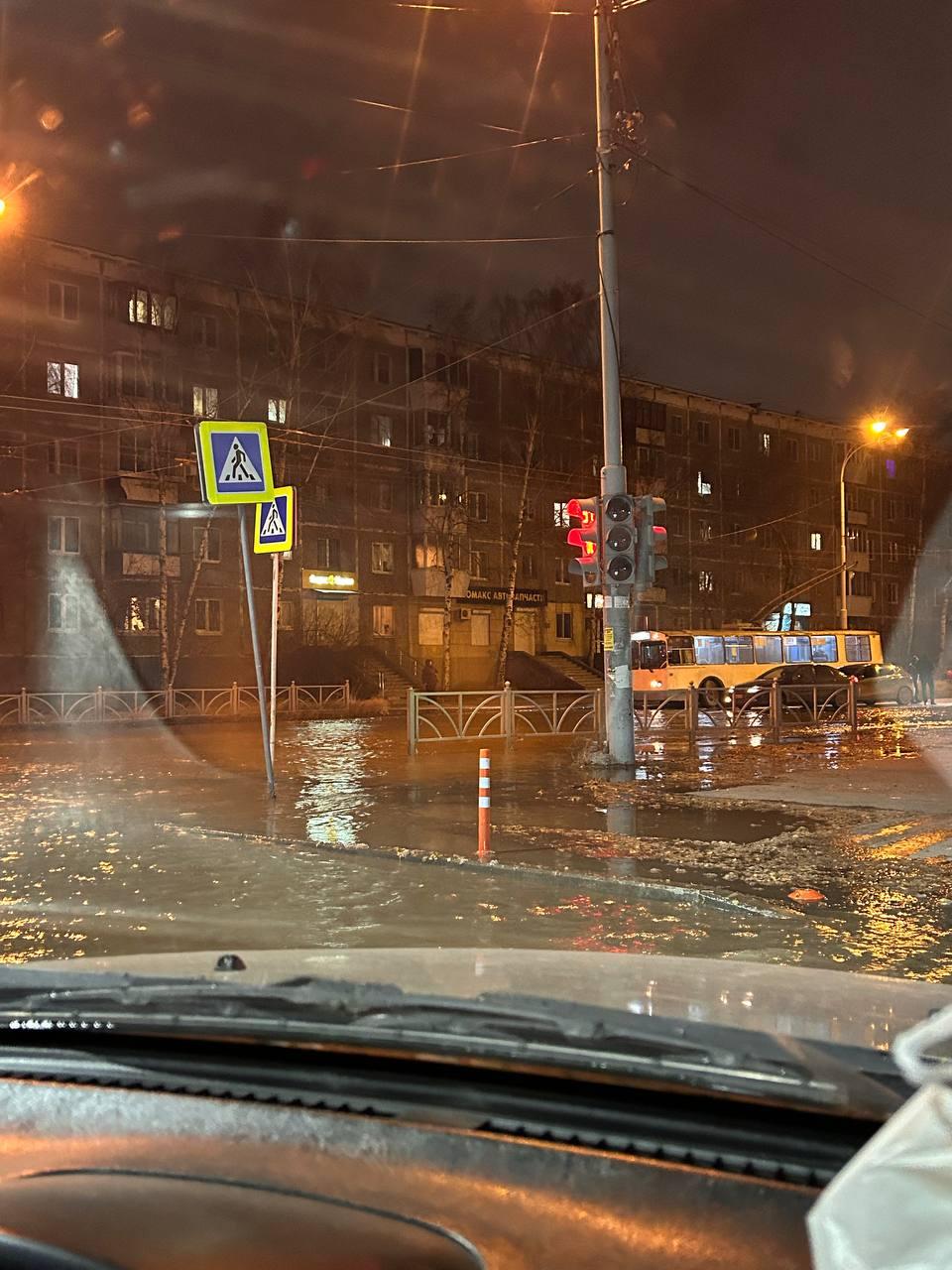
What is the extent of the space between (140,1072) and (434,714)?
1927 cm

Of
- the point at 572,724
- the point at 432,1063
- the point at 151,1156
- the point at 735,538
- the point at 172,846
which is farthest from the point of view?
the point at 735,538

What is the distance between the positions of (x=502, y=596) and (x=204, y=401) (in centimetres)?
1584

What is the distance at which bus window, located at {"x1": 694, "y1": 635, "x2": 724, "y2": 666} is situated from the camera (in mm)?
38031

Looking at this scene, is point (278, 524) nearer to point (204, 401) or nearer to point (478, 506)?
point (204, 401)

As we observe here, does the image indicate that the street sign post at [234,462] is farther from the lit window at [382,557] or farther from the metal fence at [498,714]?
the lit window at [382,557]

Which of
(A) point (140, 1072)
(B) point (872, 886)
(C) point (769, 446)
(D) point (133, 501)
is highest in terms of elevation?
(C) point (769, 446)

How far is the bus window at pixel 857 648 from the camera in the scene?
142 feet

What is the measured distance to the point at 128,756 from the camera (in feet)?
68.0

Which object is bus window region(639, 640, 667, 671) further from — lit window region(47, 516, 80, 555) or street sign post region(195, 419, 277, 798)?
street sign post region(195, 419, 277, 798)

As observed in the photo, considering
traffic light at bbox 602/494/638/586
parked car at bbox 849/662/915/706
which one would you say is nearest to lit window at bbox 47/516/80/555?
parked car at bbox 849/662/915/706

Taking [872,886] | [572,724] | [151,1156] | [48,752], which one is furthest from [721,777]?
[151,1156]

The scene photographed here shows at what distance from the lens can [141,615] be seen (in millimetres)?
40188

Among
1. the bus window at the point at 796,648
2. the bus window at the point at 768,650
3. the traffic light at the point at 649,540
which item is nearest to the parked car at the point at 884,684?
the bus window at the point at 796,648

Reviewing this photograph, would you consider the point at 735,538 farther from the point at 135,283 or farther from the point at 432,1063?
the point at 432,1063
